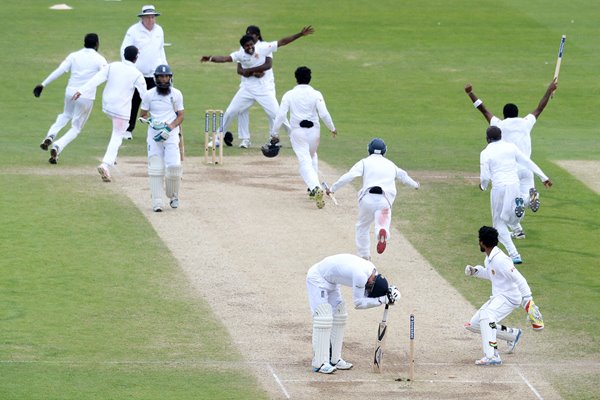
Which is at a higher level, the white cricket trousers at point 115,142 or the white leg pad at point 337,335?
the white cricket trousers at point 115,142

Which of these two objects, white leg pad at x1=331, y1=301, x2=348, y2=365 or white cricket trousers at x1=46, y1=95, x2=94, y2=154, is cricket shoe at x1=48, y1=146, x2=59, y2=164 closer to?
white cricket trousers at x1=46, y1=95, x2=94, y2=154

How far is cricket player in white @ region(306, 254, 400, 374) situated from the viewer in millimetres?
15742

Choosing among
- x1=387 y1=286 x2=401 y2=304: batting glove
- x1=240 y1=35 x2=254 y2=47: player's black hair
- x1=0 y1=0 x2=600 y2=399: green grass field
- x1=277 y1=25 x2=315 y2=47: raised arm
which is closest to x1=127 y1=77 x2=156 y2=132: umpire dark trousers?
x1=0 y1=0 x2=600 y2=399: green grass field

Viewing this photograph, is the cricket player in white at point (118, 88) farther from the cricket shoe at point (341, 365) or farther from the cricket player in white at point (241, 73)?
the cricket shoe at point (341, 365)

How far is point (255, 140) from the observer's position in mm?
29375

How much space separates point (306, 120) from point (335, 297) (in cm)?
785

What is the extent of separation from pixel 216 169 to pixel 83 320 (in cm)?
916

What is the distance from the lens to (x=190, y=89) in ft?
113

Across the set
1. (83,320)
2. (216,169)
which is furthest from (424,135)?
(83,320)

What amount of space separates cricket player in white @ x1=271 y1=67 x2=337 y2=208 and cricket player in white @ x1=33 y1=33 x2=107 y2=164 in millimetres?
4208

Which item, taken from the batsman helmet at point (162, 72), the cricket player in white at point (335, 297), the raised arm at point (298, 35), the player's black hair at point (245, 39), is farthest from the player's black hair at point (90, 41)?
the cricket player in white at point (335, 297)

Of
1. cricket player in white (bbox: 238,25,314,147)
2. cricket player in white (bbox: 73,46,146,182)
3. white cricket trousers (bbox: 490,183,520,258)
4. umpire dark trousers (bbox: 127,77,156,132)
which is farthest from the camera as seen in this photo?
umpire dark trousers (bbox: 127,77,156,132)

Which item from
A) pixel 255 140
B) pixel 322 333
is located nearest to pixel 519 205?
pixel 322 333

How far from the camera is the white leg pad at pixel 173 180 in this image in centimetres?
2253
